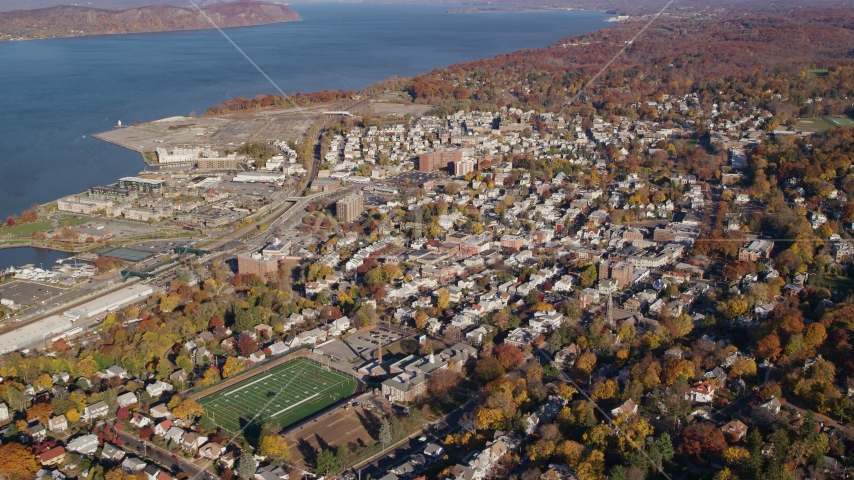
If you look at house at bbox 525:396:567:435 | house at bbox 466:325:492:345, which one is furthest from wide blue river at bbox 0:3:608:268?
house at bbox 525:396:567:435

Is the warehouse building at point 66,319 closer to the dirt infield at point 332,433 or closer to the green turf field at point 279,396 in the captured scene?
the green turf field at point 279,396

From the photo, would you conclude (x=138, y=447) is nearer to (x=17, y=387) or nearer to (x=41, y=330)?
(x=17, y=387)

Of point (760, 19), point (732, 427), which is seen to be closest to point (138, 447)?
point (732, 427)

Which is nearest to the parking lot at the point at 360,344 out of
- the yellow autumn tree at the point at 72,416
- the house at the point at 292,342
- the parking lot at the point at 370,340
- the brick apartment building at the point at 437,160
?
the parking lot at the point at 370,340

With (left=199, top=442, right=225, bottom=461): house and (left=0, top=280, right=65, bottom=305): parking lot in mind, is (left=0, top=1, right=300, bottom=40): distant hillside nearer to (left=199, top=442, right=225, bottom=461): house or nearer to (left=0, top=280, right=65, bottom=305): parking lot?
(left=0, top=280, right=65, bottom=305): parking lot

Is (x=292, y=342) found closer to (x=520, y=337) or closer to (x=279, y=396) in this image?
(x=279, y=396)

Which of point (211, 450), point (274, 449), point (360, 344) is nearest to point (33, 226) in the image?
point (360, 344)

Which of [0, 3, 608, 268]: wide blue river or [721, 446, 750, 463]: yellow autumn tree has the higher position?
[0, 3, 608, 268]: wide blue river
